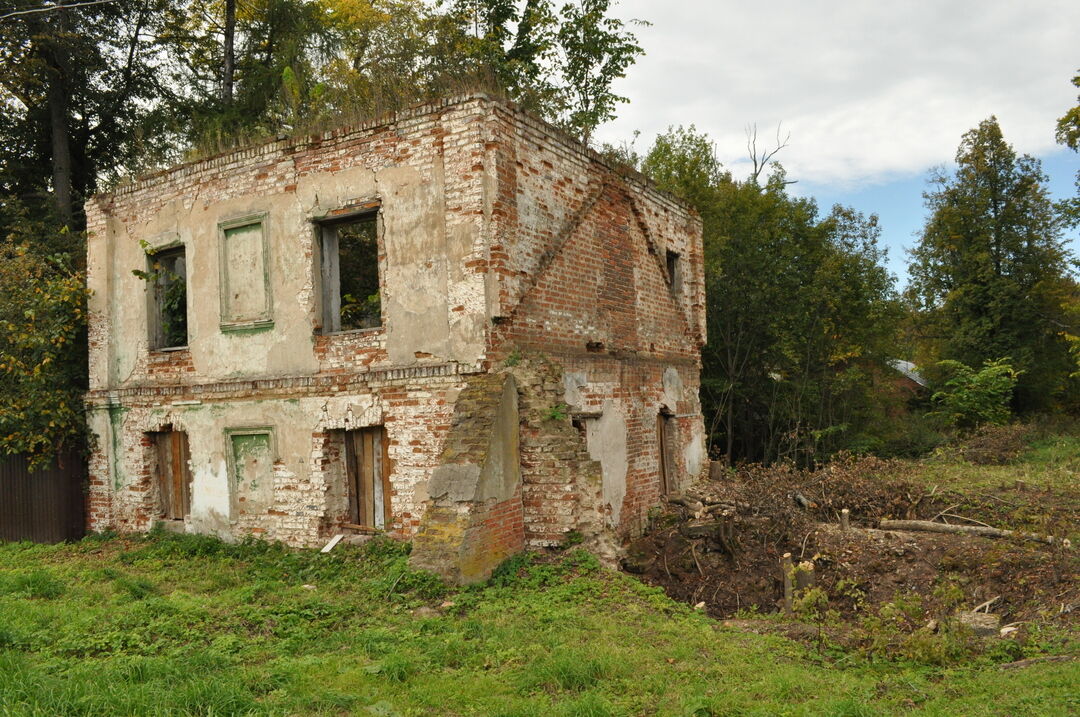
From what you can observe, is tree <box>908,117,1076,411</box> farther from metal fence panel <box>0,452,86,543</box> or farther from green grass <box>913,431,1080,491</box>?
metal fence panel <box>0,452,86,543</box>

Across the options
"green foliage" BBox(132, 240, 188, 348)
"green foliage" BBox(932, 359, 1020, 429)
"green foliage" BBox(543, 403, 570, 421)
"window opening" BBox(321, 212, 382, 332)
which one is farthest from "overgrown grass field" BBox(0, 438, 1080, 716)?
"green foliage" BBox(932, 359, 1020, 429)

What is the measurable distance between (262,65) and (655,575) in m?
19.0

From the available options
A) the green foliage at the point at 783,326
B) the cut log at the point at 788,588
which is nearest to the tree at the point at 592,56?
the green foliage at the point at 783,326

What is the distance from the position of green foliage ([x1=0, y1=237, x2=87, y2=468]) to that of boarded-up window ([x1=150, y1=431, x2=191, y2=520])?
1.68 m

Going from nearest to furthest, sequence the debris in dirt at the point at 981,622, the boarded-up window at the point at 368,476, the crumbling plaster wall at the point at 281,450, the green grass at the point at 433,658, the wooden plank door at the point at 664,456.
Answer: the green grass at the point at 433,658
the debris in dirt at the point at 981,622
the crumbling plaster wall at the point at 281,450
the boarded-up window at the point at 368,476
the wooden plank door at the point at 664,456

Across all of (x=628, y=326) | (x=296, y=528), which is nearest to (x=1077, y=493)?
(x=628, y=326)

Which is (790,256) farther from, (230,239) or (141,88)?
(141,88)

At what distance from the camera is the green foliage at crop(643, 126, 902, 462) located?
22031 millimetres

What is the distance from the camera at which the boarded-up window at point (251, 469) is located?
10.4 meters

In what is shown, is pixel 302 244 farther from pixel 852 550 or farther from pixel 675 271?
pixel 852 550

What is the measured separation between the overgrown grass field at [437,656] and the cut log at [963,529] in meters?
3.75

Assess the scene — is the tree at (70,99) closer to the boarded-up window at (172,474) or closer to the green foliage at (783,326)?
the boarded-up window at (172,474)

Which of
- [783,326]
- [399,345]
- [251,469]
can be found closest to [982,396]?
[783,326]

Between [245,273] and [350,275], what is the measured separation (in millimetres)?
3311
